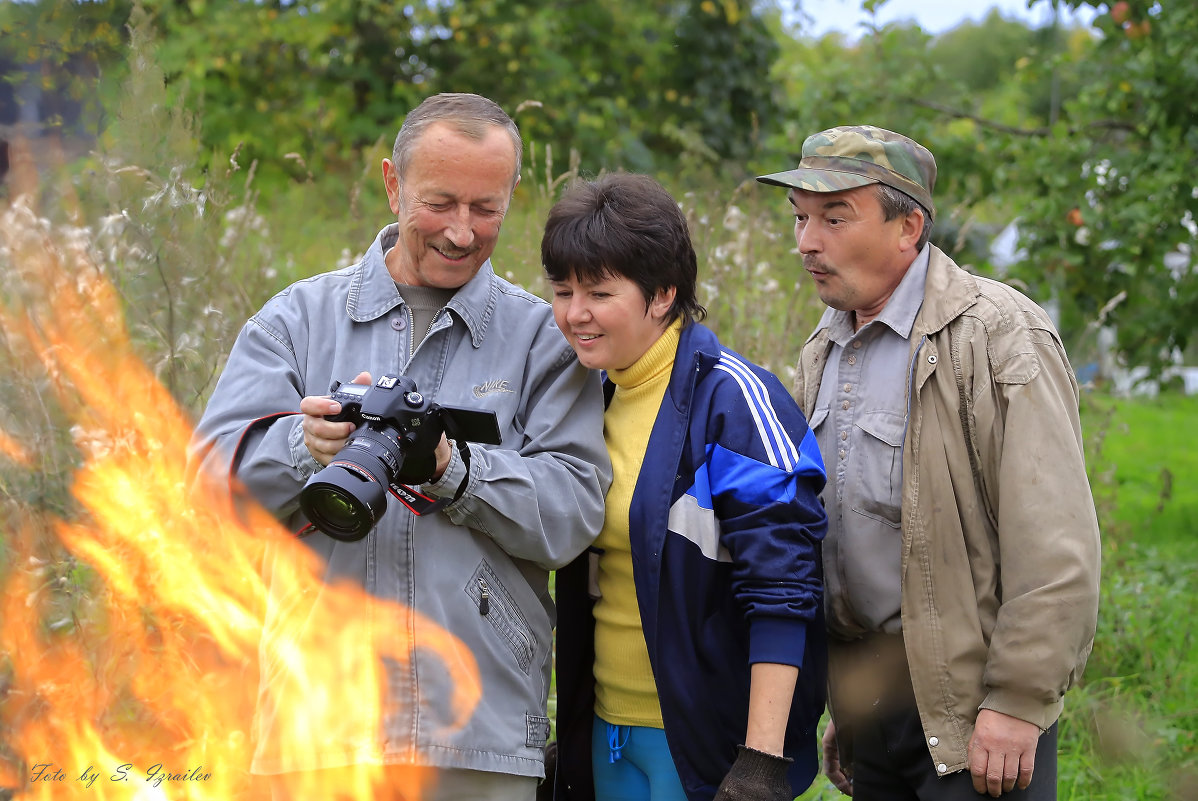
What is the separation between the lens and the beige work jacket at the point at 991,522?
7.61 feet

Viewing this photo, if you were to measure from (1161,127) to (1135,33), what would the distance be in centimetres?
56

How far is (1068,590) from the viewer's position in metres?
2.31

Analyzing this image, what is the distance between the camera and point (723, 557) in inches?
96.1

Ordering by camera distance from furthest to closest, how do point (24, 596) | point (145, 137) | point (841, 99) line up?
1. point (841, 99)
2. point (145, 137)
3. point (24, 596)

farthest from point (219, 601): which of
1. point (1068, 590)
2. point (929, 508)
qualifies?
point (1068, 590)

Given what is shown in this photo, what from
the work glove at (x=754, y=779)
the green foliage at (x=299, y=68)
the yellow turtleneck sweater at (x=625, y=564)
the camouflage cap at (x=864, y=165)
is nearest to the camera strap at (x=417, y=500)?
the yellow turtleneck sweater at (x=625, y=564)

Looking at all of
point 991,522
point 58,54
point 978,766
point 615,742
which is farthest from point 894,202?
point 58,54

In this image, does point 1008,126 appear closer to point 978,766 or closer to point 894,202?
point 894,202

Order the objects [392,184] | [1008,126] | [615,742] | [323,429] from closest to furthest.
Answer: [323,429] < [615,742] < [392,184] < [1008,126]

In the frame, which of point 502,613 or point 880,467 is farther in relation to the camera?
point 880,467

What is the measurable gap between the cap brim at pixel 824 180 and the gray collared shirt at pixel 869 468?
25cm

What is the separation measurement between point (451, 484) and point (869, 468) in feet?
3.30

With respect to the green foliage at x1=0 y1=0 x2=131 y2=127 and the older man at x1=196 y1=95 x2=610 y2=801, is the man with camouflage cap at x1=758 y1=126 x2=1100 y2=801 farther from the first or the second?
the green foliage at x1=0 y1=0 x2=131 y2=127

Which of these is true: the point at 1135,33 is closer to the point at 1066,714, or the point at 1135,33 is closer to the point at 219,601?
the point at 1066,714
